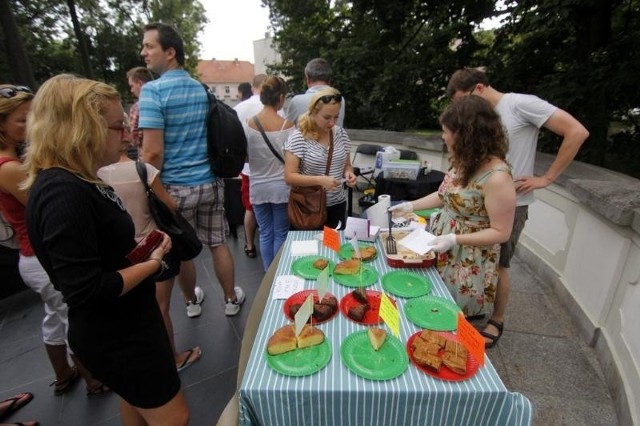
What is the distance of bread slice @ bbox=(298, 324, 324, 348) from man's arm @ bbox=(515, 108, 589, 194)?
1731 mm

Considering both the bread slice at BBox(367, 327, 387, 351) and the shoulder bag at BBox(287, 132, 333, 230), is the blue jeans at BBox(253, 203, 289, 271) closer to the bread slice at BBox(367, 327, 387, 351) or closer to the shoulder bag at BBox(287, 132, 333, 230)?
the shoulder bag at BBox(287, 132, 333, 230)

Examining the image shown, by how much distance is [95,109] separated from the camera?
1.04m

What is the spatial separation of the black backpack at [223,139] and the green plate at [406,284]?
1391 millimetres

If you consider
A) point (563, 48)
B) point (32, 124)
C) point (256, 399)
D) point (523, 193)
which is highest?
point (563, 48)

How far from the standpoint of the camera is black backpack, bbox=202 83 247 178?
226cm

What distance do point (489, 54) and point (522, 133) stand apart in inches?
183

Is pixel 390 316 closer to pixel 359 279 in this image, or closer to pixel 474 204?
pixel 359 279

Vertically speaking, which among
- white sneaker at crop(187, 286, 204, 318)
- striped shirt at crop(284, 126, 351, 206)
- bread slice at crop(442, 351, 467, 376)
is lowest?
white sneaker at crop(187, 286, 204, 318)

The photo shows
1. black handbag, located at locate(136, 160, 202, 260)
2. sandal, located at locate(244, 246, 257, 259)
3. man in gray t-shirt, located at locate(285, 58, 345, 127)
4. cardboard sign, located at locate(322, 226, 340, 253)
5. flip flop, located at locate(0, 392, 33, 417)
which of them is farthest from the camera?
sandal, located at locate(244, 246, 257, 259)

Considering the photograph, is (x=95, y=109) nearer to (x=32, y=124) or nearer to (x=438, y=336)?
(x=32, y=124)

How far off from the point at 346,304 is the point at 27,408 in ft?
7.45

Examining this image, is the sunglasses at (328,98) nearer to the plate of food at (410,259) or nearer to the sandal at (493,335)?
the plate of food at (410,259)

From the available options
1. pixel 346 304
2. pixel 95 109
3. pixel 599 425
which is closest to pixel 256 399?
pixel 346 304

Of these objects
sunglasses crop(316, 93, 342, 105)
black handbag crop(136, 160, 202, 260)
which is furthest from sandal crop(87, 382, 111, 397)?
sunglasses crop(316, 93, 342, 105)
